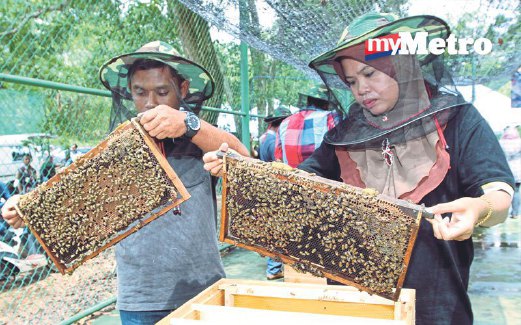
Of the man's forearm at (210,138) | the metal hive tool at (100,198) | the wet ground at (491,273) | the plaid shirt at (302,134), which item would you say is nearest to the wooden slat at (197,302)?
the metal hive tool at (100,198)

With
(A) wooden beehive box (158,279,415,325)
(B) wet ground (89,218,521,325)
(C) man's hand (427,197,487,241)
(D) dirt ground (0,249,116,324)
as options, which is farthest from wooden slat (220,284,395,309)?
(D) dirt ground (0,249,116,324)

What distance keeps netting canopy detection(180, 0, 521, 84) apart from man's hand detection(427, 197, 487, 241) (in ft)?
8.73

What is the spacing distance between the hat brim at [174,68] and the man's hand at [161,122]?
1.05 ft

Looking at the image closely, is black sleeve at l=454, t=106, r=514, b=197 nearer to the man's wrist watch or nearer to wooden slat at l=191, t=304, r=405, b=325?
wooden slat at l=191, t=304, r=405, b=325

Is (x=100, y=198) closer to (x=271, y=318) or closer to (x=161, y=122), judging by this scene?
(x=161, y=122)

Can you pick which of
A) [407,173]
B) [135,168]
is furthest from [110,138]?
[407,173]

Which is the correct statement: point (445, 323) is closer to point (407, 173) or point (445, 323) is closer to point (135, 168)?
point (407, 173)

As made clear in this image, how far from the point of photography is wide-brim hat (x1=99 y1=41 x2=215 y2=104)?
1967 mm

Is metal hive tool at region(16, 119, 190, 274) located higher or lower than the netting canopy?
lower

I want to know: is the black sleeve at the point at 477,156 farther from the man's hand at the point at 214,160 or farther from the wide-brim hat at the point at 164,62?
the wide-brim hat at the point at 164,62

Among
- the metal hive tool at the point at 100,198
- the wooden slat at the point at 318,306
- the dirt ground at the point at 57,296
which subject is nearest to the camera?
the wooden slat at the point at 318,306

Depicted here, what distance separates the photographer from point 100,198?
1.86m

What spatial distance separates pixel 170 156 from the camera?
2131 mm

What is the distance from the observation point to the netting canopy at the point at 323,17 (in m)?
4.15
